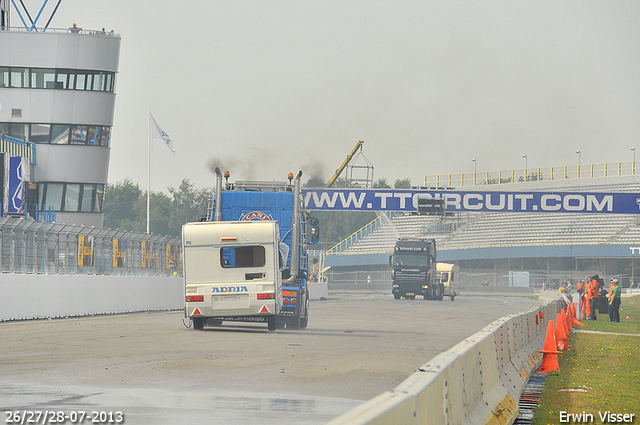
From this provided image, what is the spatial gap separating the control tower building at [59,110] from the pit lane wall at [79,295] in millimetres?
16849

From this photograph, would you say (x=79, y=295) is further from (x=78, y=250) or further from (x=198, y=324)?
(x=198, y=324)

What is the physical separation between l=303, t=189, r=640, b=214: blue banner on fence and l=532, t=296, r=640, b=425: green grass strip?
36.8 m

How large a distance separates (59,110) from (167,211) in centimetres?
9304

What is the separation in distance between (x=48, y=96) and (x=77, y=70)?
2190mm

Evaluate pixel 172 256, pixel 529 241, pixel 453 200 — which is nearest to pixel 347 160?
pixel 529 241

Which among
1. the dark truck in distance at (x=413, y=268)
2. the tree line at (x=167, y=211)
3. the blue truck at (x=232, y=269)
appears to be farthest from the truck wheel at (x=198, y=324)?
the tree line at (x=167, y=211)

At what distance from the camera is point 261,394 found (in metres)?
10.7

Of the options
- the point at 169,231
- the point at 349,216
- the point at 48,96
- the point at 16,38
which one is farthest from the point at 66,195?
the point at 349,216

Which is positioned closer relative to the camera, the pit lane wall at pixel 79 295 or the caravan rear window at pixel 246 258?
the caravan rear window at pixel 246 258

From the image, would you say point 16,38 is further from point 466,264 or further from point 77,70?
point 466,264

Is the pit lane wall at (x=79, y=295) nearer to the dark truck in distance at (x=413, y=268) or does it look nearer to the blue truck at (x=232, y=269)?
the blue truck at (x=232, y=269)

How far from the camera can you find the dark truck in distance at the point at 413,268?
61.2 m

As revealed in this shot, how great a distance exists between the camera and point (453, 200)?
200 ft

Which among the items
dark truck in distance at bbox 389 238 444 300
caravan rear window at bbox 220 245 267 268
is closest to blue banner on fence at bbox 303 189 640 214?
dark truck in distance at bbox 389 238 444 300
